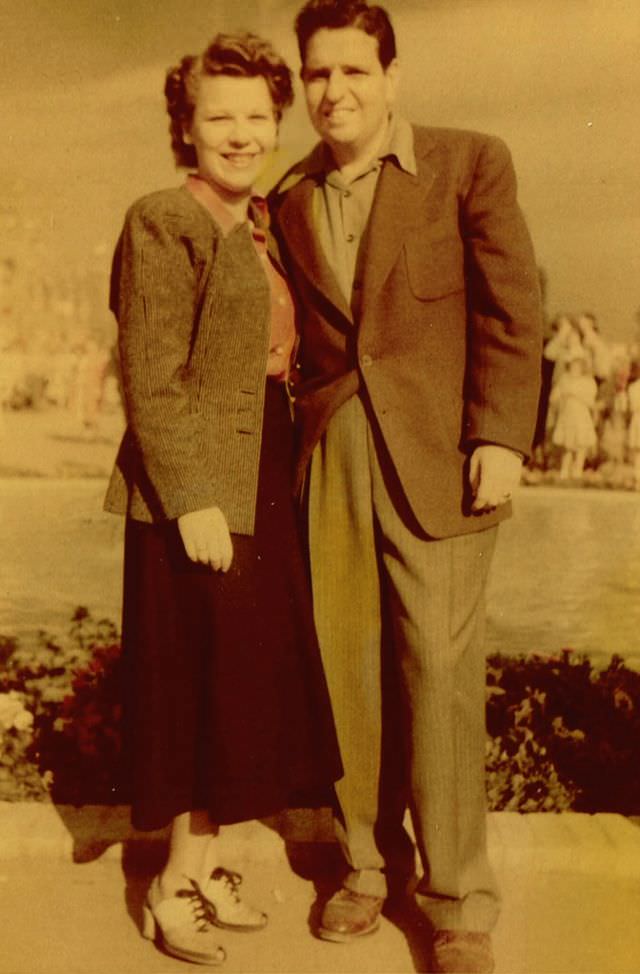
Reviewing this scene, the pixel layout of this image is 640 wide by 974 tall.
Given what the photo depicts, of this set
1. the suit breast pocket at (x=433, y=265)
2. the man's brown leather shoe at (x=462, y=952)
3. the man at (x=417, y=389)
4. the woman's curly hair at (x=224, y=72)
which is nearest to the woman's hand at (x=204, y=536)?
the man at (x=417, y=389)

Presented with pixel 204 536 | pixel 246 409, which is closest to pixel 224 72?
pixel 246 409

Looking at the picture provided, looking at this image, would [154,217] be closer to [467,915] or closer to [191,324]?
[191,324]

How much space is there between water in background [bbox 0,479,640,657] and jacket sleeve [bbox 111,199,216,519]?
1252 millimetres

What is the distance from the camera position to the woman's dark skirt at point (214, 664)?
2.98 m

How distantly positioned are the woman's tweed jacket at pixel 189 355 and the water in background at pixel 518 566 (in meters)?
1.16

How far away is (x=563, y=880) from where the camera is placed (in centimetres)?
355

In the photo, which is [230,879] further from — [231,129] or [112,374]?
[231,129]

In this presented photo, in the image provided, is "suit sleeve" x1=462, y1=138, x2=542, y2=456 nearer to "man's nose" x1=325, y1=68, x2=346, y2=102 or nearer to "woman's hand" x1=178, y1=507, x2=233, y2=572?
"man's nose" x1=325, y1=68, x2=346, y2=102

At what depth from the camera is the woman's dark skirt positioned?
298cm

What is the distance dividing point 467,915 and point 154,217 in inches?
76.0

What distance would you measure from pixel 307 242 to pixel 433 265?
1.08 ft

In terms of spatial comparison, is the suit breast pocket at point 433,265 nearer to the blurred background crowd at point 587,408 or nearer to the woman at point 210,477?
the woman at point 210,477

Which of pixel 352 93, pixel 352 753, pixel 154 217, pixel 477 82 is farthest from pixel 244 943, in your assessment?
pixel 477 82

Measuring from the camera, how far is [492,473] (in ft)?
10.1
